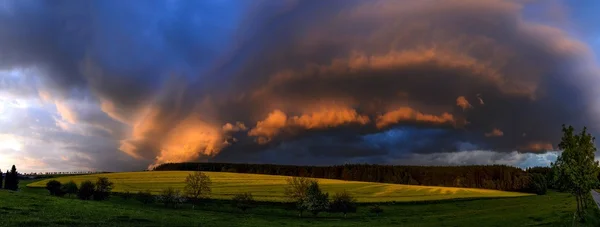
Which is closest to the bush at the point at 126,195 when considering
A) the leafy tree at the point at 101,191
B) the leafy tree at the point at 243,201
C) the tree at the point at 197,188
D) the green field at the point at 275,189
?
the leafy tree at the point at 101,191

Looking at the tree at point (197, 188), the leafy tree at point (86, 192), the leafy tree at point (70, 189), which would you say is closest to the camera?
the leafy tree at point (86, 192)

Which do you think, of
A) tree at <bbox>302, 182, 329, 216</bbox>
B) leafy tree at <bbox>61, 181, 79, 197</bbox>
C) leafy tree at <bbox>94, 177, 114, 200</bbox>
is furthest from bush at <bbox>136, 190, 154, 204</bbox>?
tree at <bbox>302, 182, 329, 216</bbox>

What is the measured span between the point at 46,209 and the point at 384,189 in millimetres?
125144

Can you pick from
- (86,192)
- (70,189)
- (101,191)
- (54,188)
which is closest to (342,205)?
(101,191)

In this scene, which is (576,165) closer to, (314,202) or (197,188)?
(314,202)

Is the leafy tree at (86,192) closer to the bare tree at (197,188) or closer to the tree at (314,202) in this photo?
the bare tree at (197,188)

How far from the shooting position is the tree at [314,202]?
4250 inches

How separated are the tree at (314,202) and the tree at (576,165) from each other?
56.7 metres

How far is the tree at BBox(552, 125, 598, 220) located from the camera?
208 feet

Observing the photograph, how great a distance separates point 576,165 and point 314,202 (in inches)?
2374

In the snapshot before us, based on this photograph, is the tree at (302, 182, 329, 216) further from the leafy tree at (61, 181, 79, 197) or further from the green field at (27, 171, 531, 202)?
the leafy tree at (61, 181, 79, 197)

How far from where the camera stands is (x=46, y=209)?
60281mm

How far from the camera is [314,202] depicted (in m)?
108

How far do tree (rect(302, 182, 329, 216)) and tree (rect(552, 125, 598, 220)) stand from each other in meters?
56.7
